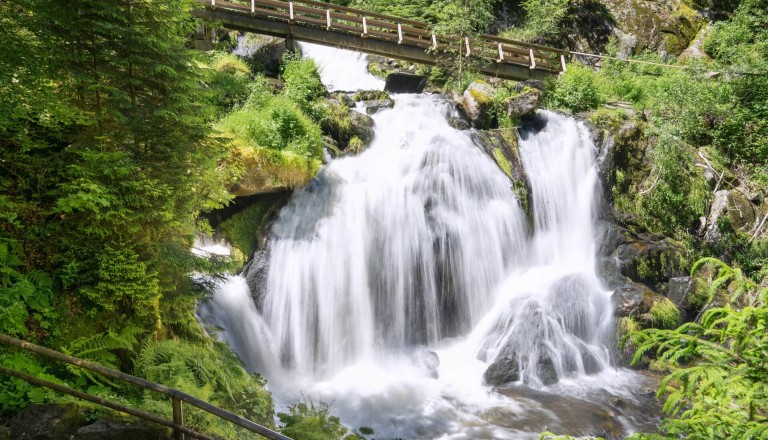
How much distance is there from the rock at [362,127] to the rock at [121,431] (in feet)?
32.8

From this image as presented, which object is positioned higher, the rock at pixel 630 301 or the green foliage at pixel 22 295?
the green foliage at pixel 22 295

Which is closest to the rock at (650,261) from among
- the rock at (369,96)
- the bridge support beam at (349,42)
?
the bridge support beam at (349,42)

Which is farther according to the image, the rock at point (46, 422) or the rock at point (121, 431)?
the rock at point (121, 431)

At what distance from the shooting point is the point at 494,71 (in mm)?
18375

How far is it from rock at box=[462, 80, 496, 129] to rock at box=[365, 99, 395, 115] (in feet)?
7.53

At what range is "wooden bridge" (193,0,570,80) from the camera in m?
16.4

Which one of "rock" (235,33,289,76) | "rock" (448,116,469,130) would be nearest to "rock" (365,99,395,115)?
"rock" (448,116,469,130)

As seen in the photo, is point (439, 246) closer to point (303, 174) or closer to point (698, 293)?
point (303, 174)

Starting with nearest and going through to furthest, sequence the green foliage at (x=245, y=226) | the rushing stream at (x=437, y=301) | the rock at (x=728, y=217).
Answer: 1. the rushing stream at (x=437, y=301)
2. the green foliage at (x=245, y=226)
3. the rock at (x=728, y=217)

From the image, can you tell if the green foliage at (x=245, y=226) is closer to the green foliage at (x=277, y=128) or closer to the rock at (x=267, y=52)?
the green foliage at (x=277, y=128)

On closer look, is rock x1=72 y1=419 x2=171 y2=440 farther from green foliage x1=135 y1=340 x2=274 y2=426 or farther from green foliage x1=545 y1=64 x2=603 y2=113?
green foliage x1=545 y1=64 x2=603 y2=113

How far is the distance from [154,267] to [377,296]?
588cm

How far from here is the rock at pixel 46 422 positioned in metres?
3.61

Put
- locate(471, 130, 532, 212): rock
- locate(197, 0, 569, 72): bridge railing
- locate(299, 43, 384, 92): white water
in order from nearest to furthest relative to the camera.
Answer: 1. locate(471, 130, 532, 212): rock
2. locate(197, 0, 569, 72): bridge railing
3. locate(299, 43, 384, 92): white water
